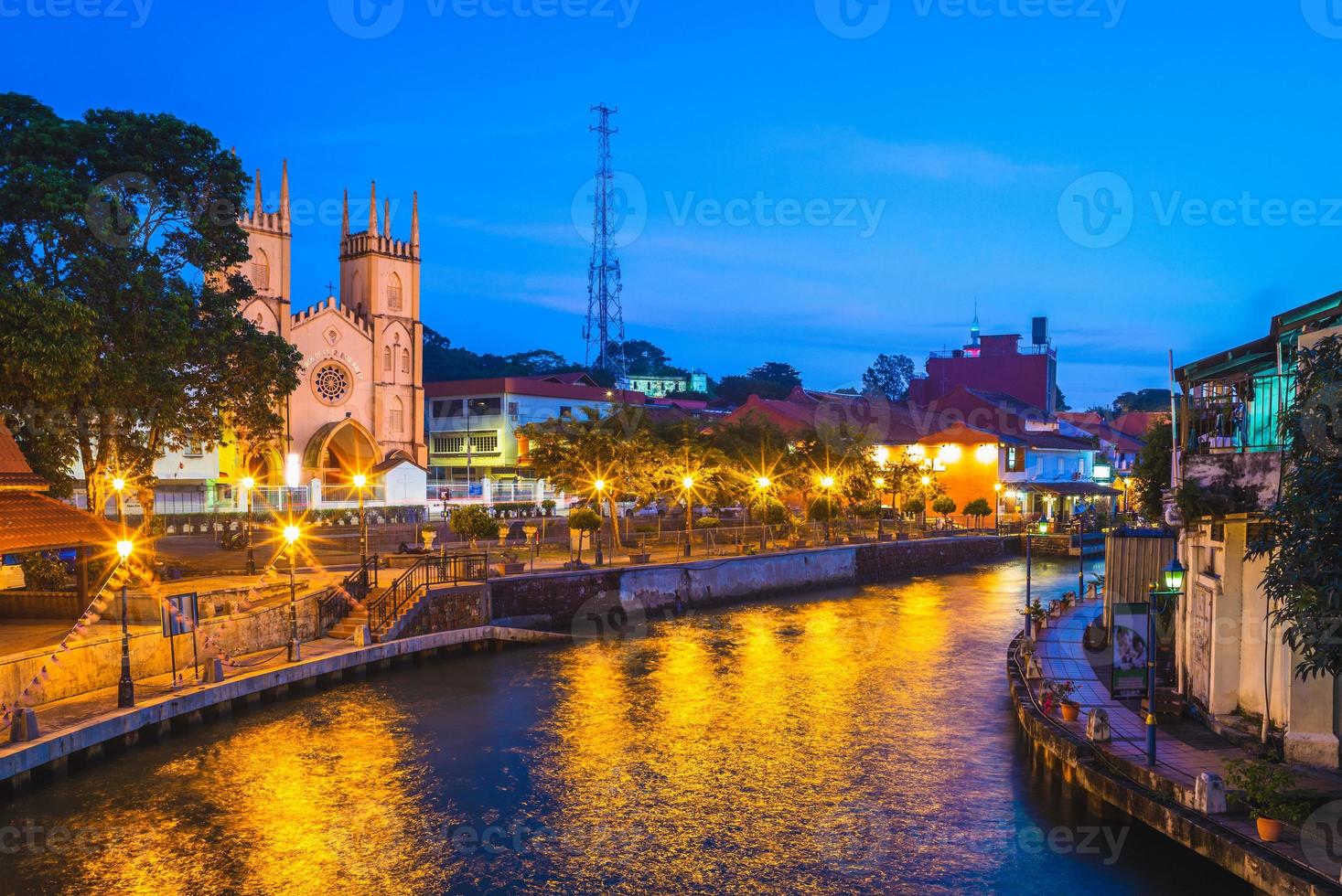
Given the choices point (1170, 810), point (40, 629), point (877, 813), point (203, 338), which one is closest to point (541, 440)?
point (203, 338)

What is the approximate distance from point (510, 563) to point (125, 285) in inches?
613

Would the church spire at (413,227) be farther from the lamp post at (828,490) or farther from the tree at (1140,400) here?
the tree at (1140,400)

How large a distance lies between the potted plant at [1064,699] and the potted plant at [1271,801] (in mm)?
5434

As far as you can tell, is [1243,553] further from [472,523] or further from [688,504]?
[688,504]

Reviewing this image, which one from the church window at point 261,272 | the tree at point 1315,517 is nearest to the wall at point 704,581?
the tree at point 1315,517

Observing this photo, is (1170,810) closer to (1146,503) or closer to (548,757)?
(548,757)

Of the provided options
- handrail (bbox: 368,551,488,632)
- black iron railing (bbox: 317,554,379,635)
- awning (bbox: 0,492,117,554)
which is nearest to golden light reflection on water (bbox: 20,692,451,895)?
awning (bbox: 0,492,117,554)

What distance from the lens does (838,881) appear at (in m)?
15.3

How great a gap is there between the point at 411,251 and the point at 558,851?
66.2 meters

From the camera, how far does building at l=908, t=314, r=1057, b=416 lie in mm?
98250

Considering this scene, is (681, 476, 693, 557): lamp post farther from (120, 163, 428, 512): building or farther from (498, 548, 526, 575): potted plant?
(120, 163, 428, 512): building

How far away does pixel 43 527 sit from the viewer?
75.7ft

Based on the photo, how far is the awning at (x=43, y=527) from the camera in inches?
874

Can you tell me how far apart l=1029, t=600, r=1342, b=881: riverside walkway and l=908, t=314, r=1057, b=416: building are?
76.6 meters
